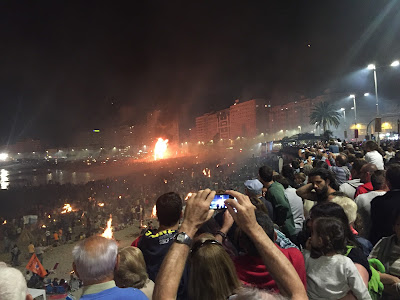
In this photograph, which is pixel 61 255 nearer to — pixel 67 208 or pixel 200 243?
pixel 67 208

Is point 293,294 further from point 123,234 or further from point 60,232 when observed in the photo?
point 60,232

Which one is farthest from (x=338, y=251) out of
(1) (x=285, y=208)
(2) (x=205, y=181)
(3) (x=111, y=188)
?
(3) (x=111, y=188)

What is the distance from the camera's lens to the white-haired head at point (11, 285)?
1.86 meters

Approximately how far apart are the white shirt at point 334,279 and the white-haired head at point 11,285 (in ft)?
7.65

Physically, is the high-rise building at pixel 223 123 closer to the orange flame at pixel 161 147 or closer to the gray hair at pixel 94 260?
the orange flame at pixel 161 147

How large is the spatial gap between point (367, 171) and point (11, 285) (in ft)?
19.7

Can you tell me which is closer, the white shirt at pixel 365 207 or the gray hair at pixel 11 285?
the gray hair at pixel 11 285

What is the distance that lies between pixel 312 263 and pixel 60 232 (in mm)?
20712

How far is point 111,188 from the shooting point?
36875mm

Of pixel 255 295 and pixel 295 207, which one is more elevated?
pixel 255 295

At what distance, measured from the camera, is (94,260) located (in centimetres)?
202

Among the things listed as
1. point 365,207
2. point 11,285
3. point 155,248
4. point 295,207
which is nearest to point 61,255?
point 295,207

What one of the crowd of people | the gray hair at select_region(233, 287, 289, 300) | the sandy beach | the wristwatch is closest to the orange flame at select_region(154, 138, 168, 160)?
the sandy beach

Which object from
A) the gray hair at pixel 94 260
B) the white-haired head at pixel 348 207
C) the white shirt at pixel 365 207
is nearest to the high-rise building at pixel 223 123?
the white shirt at pixel 365 207
